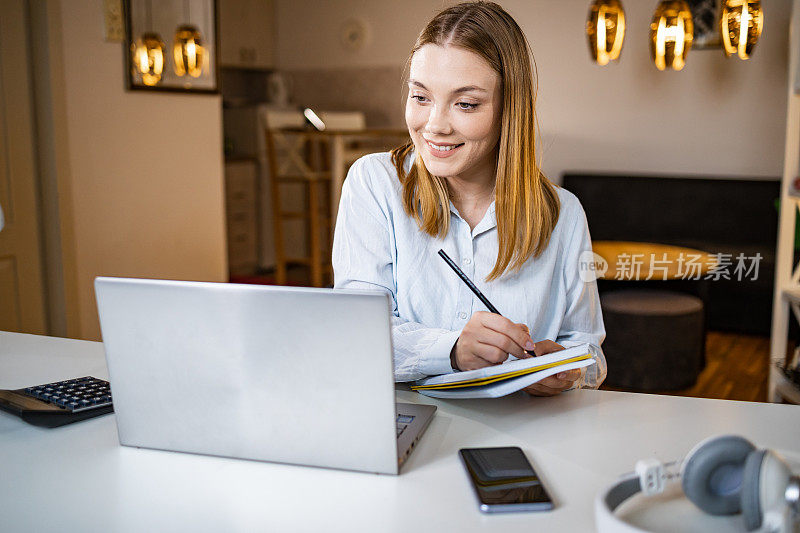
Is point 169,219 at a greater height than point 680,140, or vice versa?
point 680,140

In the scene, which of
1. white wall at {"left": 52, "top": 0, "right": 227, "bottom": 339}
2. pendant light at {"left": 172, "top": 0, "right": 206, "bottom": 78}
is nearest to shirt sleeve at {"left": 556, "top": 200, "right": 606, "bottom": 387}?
white wall at {"left": 52, "top": 0, "right": 227, "bottom": 339}

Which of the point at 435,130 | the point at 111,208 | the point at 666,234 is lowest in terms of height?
the point at 666,234

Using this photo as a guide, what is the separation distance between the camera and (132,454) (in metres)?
0.99

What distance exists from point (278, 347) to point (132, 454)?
0.94 feet

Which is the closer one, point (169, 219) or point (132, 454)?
point (132, 454)

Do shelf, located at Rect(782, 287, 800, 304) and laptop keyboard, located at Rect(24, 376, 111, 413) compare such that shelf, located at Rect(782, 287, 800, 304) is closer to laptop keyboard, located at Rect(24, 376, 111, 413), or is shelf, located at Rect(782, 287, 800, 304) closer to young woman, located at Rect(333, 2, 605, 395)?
young woman, located at Rect(333, 2, 605, 395)

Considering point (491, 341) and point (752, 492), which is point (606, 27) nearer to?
point (491, 341)

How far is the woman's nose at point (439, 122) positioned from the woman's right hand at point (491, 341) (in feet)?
1.14

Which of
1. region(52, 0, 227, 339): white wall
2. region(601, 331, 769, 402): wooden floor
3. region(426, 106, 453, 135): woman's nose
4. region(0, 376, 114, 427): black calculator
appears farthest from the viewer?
region(601, 331, 769, 402): wooden floor

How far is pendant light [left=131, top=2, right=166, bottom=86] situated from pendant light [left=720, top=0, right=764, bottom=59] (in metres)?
2.43

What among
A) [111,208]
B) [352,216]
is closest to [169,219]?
[111,208]

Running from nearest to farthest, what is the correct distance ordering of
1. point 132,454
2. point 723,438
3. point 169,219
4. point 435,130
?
point 723,438, point 132,454, point 435,130, point 169,219

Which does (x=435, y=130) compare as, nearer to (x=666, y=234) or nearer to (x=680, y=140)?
(x=666, y=234)

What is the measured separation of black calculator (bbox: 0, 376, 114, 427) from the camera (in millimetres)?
1104
